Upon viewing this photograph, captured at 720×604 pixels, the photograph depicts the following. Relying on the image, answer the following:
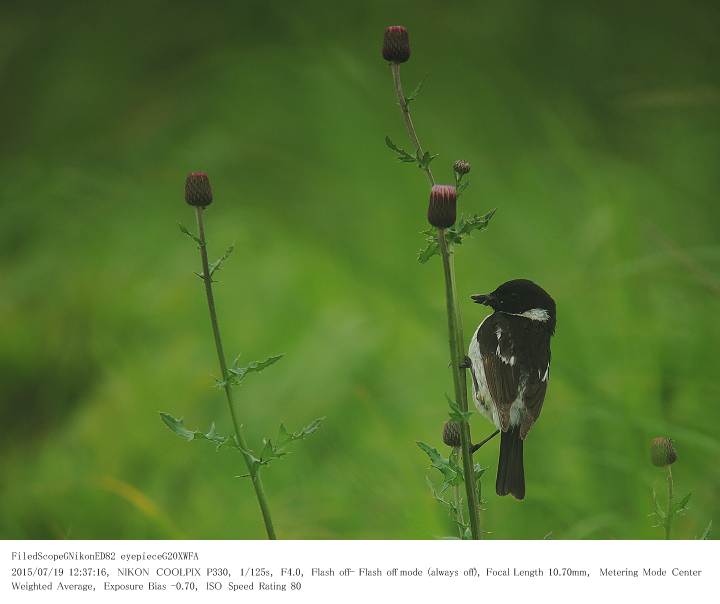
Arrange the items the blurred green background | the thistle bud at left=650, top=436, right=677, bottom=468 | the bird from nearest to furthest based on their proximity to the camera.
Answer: the thistle bud at left=650, top=436, right=677, bottom=468
the bird
the blurred green background

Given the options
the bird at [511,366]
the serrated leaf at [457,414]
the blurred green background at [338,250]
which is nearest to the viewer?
the serrated leaf at [457,414]

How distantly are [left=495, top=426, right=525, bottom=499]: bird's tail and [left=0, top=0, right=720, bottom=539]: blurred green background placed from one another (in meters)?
0.36

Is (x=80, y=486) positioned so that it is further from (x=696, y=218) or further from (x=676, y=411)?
(x=696, y=218)

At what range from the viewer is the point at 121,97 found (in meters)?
1.95

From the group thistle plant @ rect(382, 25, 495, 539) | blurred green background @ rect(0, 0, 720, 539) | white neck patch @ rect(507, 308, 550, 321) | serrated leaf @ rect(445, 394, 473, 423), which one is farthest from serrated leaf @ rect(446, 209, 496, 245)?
blurred green background @ rect(0, 0, 720, 539)

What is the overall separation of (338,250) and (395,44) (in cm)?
102

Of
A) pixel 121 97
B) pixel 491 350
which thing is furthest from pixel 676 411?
pixel 121 97

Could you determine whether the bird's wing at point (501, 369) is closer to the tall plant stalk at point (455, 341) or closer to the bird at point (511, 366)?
the bird at point (511, 366)

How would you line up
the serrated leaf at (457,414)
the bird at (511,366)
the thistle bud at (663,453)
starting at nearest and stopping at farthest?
the serrated leaf at (457,414), the thistle bud at (663,453), the bird at (511,366)

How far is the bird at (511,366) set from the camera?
35.3 inches

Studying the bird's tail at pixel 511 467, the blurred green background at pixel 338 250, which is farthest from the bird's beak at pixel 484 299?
the blurred green background at pixel 338 250

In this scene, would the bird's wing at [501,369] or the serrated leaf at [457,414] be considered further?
the bird's wing at [501,369]

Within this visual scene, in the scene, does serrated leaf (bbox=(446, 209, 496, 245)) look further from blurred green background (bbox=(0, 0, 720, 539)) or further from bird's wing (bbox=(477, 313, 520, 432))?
blurred green background (bbox=(0, 0, 720, 539))

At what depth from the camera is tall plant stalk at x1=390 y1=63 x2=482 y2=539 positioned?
68 centimetres
